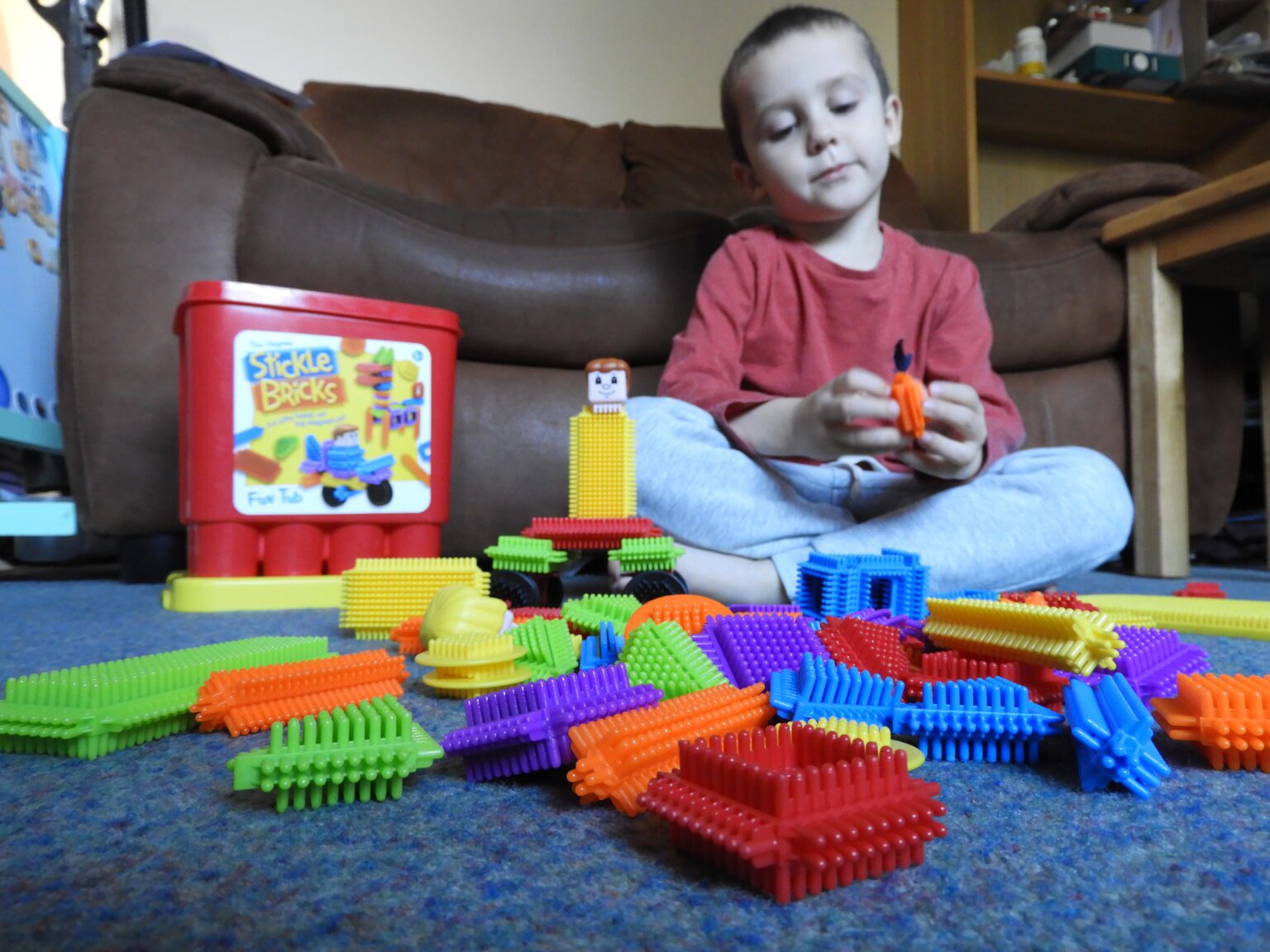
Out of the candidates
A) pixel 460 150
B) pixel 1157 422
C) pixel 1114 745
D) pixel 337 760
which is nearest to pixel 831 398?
pixel 1114 745

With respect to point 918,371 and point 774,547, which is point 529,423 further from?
point 918,371

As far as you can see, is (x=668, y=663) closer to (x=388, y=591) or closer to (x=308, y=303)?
(x=388, y=591)

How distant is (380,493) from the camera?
40.1 inches

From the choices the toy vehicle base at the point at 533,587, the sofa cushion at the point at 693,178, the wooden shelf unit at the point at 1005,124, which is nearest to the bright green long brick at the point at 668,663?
the toy vehicle base at the point at 533,587

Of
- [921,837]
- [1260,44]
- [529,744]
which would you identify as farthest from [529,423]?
[1260,44]

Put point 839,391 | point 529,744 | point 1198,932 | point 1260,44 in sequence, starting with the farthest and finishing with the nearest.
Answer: point 1260,44, point 839,391, point 529,744, point 1198,932

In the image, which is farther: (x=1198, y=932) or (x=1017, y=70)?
(x=1017, y=70)

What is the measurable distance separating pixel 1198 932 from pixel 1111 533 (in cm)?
89

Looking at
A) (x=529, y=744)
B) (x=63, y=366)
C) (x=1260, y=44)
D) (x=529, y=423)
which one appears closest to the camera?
(x=529, y=744)

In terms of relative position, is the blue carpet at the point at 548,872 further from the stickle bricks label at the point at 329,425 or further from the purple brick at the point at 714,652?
the stickle bricks label at the point at 329,425

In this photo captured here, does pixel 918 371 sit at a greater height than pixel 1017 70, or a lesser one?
lesser

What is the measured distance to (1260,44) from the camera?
1908 mm

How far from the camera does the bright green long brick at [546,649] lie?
0.55 meters

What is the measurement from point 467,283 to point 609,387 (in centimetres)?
41
